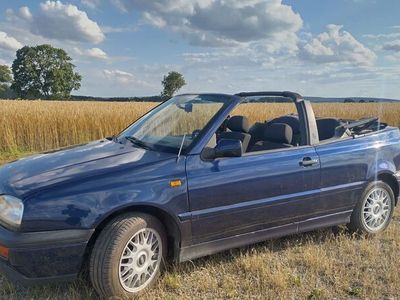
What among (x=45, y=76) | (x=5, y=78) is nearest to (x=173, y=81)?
(x=45, y=76)

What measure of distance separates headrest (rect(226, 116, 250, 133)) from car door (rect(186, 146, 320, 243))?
67 centimetres

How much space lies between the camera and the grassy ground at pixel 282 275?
10.3 feet

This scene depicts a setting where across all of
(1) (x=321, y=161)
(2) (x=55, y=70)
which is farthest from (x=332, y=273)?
(2) (x=55, y=70)

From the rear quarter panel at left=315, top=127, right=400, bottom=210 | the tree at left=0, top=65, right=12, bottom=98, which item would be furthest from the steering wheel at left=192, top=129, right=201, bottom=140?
the tree at left=0, top=65, right=12, bottom=98

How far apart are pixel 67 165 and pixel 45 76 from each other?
71.6 metres

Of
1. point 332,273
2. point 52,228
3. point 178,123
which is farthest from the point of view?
point 178,123

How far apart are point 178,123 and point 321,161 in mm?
1505

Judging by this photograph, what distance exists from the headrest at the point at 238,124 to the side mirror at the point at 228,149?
3.36 feet

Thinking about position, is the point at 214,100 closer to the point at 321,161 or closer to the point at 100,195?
the point at 321,161

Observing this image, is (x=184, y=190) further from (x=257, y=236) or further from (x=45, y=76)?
(x=45, y=76)

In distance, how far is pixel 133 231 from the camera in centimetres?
291

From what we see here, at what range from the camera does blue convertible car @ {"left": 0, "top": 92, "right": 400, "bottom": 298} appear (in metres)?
2.71

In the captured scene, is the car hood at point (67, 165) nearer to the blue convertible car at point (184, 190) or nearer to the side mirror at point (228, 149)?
the blue convertible car at point (184, 190)

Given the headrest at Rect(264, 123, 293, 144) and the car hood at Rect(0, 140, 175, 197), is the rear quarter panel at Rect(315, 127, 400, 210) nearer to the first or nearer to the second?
the headrest at Rect(264, 123, 293, 144)
